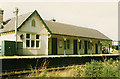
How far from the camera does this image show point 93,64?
249 inches

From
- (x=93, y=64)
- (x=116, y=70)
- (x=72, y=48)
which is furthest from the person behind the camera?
(x=72, y=48)

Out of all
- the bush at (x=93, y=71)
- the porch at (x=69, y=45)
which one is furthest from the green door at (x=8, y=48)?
the bush at (x=93, y=71)

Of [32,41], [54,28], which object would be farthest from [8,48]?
[54,28]

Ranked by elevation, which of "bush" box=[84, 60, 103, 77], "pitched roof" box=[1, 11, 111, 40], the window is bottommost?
"bush" box=[84, 60, 103, 77]

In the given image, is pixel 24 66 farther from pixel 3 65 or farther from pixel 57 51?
pixel 57 51

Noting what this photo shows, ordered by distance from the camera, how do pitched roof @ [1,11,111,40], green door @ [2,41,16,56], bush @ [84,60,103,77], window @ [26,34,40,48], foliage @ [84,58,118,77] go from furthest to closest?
pitched roof @ [1,11,111,40] < window @ [26,34,40,48] < green door @ [2,41,16,56] < bush @ [84,60,103,77] < foliage @ [84,58,118,77]

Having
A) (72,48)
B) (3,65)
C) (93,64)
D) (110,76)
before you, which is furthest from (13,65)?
(72,48)

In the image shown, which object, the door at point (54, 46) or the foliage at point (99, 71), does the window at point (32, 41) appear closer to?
the door at point (54, 46)

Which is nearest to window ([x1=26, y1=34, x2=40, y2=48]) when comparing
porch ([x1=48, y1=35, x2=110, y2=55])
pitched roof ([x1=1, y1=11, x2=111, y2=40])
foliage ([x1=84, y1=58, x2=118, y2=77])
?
pitched roof ([x1=1, y1=11, x2=111, y2=40])

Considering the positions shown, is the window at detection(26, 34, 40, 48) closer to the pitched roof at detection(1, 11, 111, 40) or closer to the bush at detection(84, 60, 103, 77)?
the pitched roof at detection(1, 11, 111, 40)

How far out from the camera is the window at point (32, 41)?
58.3 feet

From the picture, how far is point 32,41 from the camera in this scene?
18281mm

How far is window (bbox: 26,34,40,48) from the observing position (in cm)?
1778

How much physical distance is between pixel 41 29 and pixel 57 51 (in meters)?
4.42
